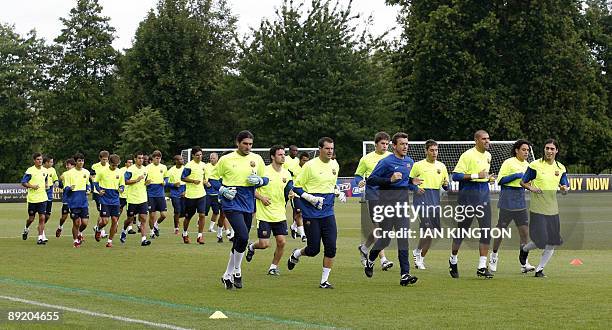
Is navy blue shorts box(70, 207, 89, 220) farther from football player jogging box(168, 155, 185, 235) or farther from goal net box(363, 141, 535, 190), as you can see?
goal net box(363, 141, 535, 190)

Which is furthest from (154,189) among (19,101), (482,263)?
(19,101)

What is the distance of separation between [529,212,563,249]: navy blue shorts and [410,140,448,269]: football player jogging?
1.64m

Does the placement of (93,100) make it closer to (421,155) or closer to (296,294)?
(421,155)

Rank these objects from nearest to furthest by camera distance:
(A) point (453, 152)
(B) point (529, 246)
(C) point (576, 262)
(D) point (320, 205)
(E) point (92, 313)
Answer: (E) point (92, 313) → (D) point (320, 205) → (B) point (529, 246) → (C) point (576, 262) → (A) point (453, 152)

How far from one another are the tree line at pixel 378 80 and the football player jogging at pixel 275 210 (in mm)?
47438

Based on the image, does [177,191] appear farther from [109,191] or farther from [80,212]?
[80,212]

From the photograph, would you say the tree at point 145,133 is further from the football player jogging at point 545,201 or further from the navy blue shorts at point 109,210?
the football player jogging at point 545,201

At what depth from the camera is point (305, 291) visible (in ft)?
49.3

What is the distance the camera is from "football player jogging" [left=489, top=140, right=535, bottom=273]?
1758 centimetres

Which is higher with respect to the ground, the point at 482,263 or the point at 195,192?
the point at 195,192

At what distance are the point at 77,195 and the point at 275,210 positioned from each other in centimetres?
937

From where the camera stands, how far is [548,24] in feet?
212

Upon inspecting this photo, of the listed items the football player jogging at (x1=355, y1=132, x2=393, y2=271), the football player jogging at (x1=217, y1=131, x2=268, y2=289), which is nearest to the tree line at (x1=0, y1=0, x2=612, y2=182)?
the football player jogging at (x1=355, y1=132, x2=393, y2=271)

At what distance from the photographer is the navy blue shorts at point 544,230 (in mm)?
17172
